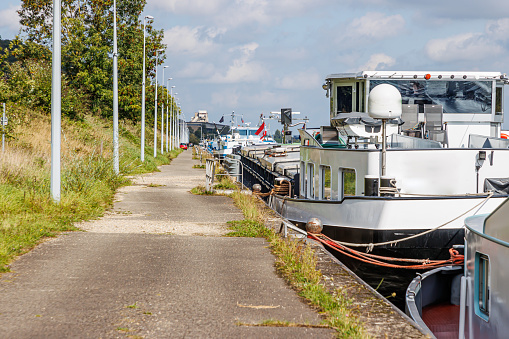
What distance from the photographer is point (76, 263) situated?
27.7 feet

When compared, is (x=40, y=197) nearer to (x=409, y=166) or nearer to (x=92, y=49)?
(x=409, y=166)

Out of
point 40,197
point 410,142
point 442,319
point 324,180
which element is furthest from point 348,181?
point 40,197

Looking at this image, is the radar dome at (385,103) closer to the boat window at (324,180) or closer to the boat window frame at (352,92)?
the boat window at (324,180)

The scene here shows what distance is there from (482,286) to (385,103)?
5.37 meters

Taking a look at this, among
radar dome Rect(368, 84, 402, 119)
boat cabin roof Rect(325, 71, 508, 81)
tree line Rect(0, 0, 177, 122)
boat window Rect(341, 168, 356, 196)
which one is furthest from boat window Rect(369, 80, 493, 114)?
tree line Rect(0, 0, 177, 122)

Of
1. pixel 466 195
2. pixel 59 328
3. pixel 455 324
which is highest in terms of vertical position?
pixel 466 195

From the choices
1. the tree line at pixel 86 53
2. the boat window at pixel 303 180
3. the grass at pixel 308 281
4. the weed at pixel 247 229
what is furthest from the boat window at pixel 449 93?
the tree line at pixel 86 53

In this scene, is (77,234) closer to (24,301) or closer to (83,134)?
(24,301)

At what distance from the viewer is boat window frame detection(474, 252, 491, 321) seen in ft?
22.1

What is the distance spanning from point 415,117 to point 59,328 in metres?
11.9

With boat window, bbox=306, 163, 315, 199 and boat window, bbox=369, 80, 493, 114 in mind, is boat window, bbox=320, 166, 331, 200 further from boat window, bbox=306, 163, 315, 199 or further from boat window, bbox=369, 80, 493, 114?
boat window, bbox=369, 80, 493, 114

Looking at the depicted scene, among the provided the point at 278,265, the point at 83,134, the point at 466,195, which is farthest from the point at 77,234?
the point at 83,134

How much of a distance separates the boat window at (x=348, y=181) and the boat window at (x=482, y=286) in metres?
5.96

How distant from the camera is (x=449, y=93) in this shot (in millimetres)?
16250
